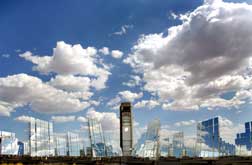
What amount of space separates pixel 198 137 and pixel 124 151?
56.1 m

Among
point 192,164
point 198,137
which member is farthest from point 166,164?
point 198,137

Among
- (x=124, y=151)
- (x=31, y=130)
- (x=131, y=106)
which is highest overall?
(x=131, y=106)

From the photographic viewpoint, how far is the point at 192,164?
2064 inches

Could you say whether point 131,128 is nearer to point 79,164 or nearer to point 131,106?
point 131,106

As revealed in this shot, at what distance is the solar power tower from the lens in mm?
158000

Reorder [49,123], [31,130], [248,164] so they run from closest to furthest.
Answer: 1. [248,164]
2. [31,130]
3. [49,123]

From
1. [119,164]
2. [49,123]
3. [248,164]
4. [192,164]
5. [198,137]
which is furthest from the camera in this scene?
[198,137]

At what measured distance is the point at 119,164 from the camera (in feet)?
252

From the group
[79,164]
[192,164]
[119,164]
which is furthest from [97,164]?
[192,164]

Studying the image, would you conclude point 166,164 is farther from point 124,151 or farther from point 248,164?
point 124,151

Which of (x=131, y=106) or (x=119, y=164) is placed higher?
(x=131, y=106)

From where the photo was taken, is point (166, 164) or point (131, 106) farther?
point (131, 106)

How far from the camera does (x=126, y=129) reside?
531 ft

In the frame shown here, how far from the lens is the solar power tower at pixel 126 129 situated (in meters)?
158
